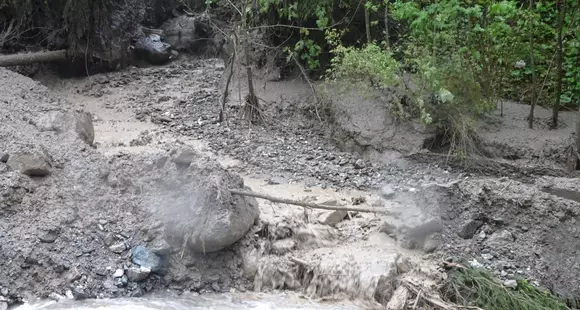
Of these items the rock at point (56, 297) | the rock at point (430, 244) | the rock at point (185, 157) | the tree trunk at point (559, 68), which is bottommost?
the rock at point (56, 297)

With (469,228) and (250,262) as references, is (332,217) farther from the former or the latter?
(469,228)

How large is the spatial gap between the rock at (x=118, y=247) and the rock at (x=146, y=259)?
10 centimetres

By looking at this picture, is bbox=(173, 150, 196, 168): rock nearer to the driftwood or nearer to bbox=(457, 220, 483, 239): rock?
the driftwood

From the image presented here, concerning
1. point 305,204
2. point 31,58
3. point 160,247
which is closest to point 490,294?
point 305,204

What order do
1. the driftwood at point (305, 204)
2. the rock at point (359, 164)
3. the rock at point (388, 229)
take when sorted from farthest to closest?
1. the rock at point (359, 164)
2. the rock at point (388, 229)
3. the driftwood at point (305, 204)

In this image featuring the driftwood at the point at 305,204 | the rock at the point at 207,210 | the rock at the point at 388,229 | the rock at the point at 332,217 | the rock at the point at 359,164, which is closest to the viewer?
the rock at the point at 207,210

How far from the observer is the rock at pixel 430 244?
20.1ft

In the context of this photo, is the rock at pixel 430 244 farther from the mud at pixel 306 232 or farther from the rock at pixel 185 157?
the rock at pixel 185 157

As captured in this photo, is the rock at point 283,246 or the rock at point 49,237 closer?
the rock at point 49,237

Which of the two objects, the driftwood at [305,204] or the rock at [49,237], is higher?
the driftwood at [305,204]

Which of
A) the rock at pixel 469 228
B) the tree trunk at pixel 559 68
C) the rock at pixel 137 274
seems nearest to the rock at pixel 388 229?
the rock at pixel 469 228

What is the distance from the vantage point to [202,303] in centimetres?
568

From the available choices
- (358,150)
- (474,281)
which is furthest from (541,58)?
(474,281)

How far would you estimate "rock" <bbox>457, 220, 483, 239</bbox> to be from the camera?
6.21 metres
